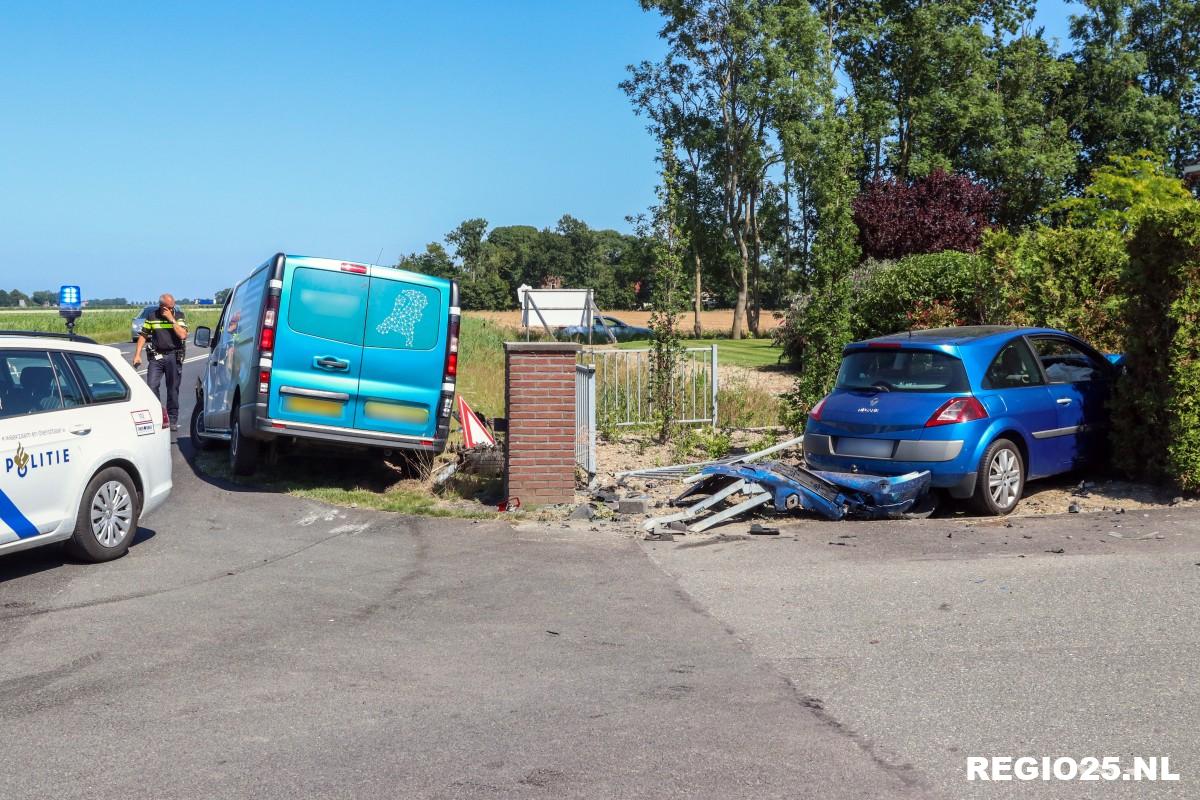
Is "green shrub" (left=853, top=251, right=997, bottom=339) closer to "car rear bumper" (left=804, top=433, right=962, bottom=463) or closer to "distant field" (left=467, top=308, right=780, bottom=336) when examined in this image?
"car rear bumper" (left=804, top=433, right=962, bottom=463)

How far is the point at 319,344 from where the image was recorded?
35.1ft

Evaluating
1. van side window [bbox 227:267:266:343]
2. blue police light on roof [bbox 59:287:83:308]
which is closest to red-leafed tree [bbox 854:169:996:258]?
van side window [bbox 227:267:266:343]

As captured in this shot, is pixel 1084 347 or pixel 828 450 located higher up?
pixel 1084 347

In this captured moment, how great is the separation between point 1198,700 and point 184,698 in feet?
15.4

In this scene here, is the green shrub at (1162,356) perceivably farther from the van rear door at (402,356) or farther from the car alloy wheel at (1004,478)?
the van rear door at (402,356)

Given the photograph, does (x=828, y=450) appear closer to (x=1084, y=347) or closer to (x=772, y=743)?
(x=1084, y=347)

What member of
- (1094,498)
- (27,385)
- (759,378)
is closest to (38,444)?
(27,385)

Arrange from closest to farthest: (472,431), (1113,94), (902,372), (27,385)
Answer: (27,385) < (902,372) < (472,431) < (1113,94)

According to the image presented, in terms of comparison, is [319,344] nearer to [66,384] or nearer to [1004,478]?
[66,384]

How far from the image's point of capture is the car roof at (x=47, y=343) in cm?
773

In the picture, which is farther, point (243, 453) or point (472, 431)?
point (472, 431)

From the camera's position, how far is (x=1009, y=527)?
915 cm

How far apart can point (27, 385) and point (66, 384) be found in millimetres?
366

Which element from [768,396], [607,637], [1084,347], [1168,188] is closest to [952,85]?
[1168,188]
